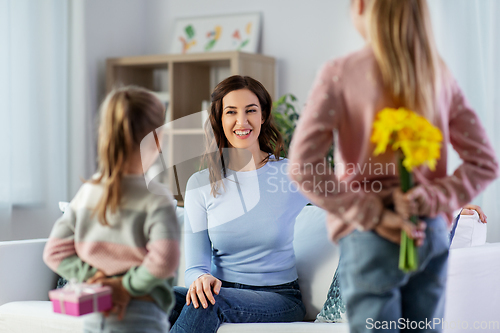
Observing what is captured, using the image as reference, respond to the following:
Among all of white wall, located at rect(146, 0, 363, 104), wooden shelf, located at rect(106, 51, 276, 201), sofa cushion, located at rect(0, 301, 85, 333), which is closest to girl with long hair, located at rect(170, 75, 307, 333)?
sofa cushion, located at rect(0, 301, 85, 333)

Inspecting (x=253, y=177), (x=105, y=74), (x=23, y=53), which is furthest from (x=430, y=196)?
(x=105, y=74)

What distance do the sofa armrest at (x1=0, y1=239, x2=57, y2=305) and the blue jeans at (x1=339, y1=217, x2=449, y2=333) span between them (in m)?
0.63

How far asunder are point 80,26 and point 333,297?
180cm

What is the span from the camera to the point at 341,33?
310cm

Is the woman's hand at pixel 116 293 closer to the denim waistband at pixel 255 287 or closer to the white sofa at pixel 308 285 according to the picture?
the white sofa at pixel 308 285

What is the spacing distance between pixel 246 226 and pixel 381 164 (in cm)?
75

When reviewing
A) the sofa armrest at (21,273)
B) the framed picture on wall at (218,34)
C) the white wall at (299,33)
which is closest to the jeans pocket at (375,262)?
the sofa armrest at (21,273)

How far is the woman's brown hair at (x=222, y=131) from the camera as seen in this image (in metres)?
1.38

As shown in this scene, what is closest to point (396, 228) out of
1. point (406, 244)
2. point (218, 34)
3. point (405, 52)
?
point (406, 244)

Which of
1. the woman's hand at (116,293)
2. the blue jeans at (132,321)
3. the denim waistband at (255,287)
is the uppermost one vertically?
the woman's hand at (116,293)

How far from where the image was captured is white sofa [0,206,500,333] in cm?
108

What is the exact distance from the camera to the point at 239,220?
1452 mm

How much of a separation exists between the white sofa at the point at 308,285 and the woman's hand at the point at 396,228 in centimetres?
31

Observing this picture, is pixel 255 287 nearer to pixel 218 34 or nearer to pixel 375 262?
pixel 375 262
